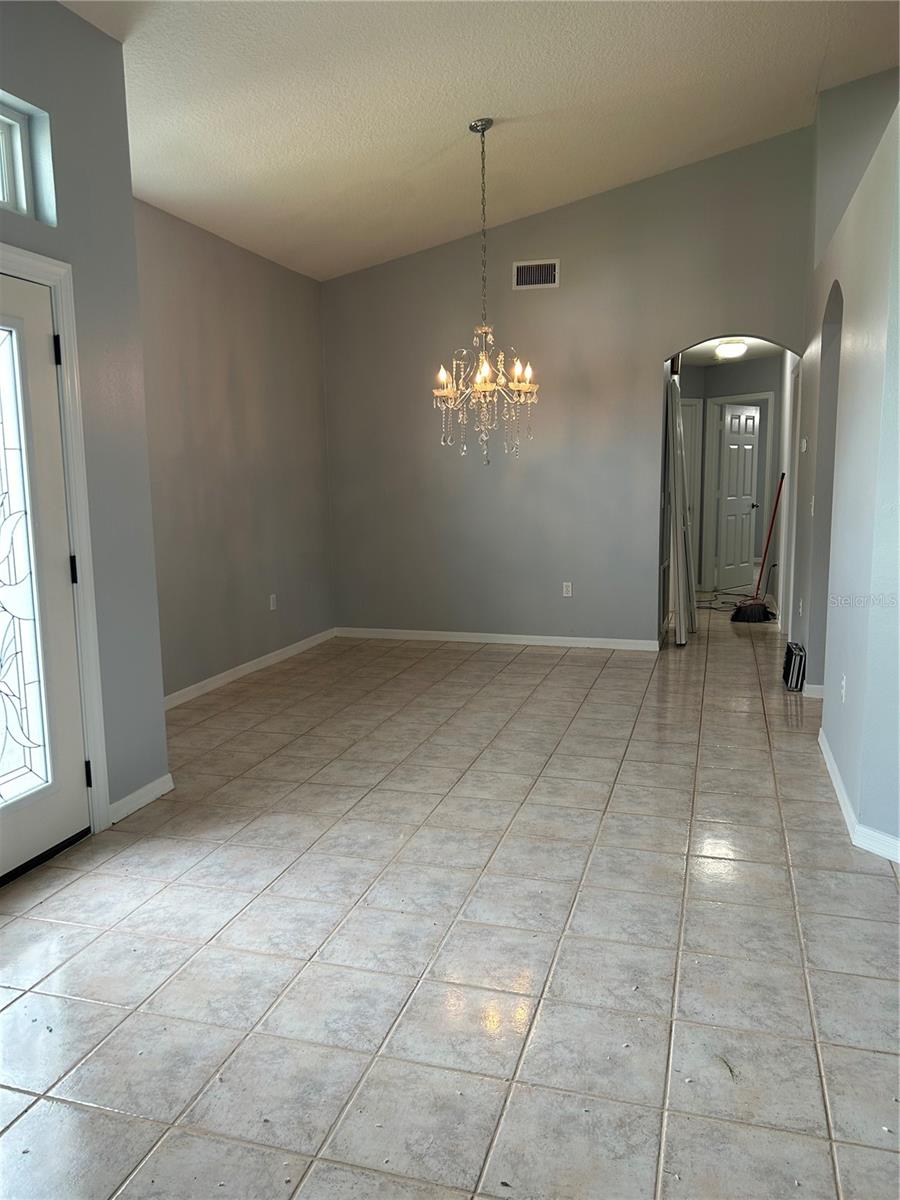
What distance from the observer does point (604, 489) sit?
652 centimetres

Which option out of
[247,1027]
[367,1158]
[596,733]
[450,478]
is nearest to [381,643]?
[450,478]

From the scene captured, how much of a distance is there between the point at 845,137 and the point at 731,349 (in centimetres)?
→ 328

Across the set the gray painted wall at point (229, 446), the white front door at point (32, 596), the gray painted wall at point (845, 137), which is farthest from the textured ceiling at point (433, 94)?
the white front door at point (32, 596)

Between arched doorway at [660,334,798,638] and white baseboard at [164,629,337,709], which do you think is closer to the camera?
white baseboard at [164,629,337,709]

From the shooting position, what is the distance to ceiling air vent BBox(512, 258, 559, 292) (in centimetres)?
640

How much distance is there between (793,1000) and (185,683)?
4.08 m

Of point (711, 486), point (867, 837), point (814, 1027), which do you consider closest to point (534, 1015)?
point (814, 1027)

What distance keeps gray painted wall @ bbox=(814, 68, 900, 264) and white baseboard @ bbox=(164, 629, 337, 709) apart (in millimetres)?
4479

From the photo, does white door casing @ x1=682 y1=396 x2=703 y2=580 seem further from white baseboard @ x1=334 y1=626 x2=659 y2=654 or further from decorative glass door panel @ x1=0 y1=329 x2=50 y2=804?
decorative glass door panel @ x1=0 y1=329 x2=50 y2=804

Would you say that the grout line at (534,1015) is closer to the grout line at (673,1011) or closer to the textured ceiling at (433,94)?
the grout line at (673,1011)

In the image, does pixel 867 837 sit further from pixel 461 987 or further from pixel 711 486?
pixel 711 486

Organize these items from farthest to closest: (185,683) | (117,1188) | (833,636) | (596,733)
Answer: (185,683) < (596,733) < (833,636) < (117,1188)

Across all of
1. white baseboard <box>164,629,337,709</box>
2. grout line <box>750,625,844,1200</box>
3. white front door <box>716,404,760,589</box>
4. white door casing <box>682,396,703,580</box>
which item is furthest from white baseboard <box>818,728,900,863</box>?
white front door <box>716,404,760,589</box>

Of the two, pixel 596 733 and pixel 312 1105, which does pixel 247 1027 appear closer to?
pixel 312 1105
